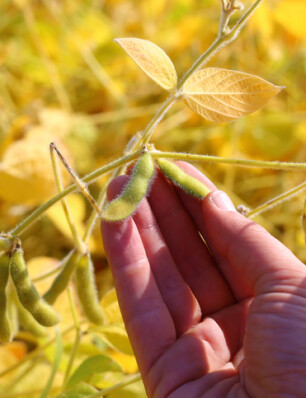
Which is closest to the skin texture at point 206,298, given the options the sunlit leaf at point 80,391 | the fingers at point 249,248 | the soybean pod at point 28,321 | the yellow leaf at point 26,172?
the fingers at point 249,248

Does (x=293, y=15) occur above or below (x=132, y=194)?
above

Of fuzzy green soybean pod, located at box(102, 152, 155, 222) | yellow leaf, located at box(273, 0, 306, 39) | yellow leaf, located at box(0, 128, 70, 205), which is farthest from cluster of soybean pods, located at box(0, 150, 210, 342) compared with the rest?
yellow leaf, located at box(273, 0, 306, 39)

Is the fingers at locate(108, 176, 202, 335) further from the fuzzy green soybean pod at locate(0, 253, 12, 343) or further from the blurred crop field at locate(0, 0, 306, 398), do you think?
the blurred crop field at locate(0, 0, 306, 398)

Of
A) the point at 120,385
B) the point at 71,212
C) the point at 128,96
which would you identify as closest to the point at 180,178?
the point at 120,385

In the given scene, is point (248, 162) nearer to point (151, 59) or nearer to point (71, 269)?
point (151, 59)

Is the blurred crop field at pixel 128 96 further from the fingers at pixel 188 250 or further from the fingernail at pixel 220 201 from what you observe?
the fingernail at pixel 220 201

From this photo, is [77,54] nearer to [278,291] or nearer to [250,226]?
[250,226]
